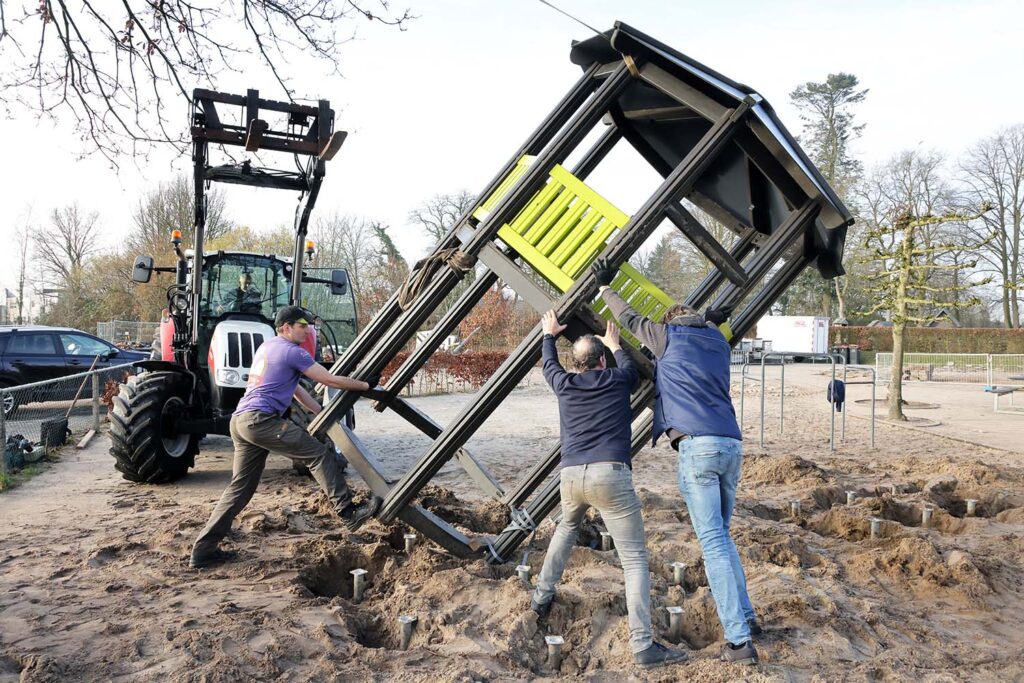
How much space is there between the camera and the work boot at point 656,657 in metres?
3.63

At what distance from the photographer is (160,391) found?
7.61 meters

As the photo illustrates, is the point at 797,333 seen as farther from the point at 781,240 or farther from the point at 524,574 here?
the point at 524,574

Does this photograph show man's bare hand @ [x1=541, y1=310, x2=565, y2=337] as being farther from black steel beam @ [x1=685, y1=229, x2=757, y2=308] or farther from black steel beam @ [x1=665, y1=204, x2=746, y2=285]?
black steel beam @ [x1=685, y1=229, x2=757, y2=308]

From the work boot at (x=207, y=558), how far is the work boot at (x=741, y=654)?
3381 mm

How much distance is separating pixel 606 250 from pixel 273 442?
2603 millimetres

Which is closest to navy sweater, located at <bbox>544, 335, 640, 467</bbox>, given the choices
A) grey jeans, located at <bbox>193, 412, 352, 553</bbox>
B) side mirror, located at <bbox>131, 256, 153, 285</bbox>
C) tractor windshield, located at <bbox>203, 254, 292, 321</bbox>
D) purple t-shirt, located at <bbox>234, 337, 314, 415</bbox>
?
grey jeans, located at <bbox>193, 412, 352, 553</bbox>

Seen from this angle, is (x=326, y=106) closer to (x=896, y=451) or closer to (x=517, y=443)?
(x=517, y=443)

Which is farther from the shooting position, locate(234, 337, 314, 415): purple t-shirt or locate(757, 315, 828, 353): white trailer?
locate(757, 315, 828, 353): white trailer

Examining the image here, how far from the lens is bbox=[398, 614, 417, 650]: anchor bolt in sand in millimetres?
3902

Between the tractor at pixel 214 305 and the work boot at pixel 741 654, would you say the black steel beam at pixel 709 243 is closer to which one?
the work boot at pixel 741 654

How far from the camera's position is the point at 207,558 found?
5.01 m

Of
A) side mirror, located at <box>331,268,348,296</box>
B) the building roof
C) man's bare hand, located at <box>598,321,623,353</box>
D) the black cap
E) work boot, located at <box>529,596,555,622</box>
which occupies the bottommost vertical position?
work boot, located at <box>529,596,555,622</box>

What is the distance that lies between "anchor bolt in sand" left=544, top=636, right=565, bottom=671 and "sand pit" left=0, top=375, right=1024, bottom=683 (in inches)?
2.0

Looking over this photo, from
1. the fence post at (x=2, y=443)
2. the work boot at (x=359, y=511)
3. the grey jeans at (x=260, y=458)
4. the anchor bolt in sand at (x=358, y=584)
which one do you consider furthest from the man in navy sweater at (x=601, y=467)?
the fence post at (x=2, y=443)
